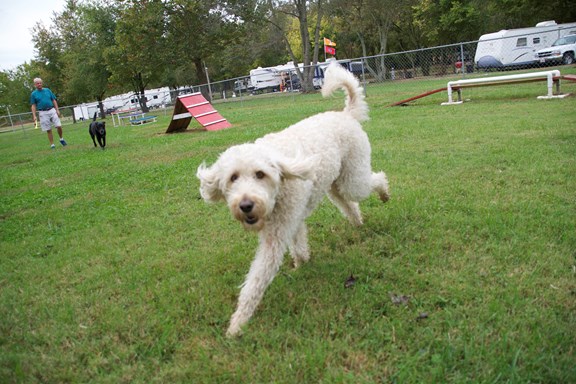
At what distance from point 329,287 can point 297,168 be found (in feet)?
3.24

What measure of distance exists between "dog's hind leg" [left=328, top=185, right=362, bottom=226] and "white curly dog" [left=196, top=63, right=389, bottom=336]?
237 millimetres

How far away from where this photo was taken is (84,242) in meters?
4.62

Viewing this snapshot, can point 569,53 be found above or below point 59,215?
above

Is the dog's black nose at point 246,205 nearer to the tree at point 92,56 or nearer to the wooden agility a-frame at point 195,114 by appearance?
the wooden agility a-frame at point 195,114

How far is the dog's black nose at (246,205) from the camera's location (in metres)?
2.66

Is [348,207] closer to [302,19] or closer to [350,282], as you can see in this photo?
[350,282]

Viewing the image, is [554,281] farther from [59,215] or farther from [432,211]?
[59,215]

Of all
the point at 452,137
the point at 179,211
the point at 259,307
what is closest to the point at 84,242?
the point at 179,211

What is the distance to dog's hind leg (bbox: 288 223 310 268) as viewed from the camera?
3.59m

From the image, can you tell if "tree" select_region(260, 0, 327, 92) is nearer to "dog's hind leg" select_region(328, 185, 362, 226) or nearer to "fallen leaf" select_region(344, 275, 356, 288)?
"dog's hind leg" select_region(328, 185, 362, 226)

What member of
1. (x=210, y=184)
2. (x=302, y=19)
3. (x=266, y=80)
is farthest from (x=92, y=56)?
(x=210, y=184)

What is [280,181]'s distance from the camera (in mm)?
2969

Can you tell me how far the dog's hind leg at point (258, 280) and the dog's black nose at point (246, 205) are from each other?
0.40m

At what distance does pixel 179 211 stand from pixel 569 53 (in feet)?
85.8
